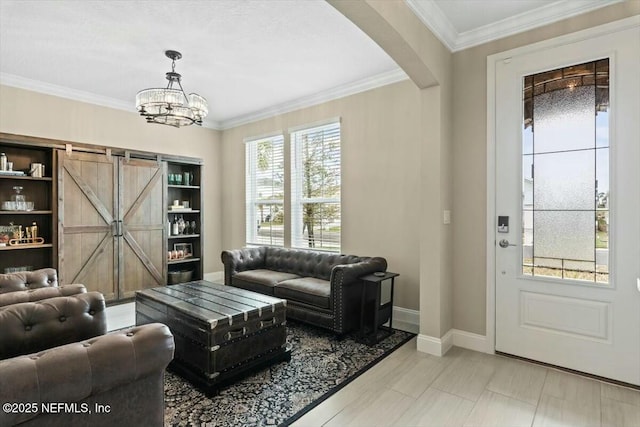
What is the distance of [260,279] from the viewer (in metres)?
4.21

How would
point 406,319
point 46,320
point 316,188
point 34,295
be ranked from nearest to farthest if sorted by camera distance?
point 46,320 < point 34,295 < point 406,319 < point 316,188

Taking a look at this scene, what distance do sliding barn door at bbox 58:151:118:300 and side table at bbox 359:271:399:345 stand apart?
3404 millimetres

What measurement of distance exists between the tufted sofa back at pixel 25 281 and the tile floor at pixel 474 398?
2.41 metres

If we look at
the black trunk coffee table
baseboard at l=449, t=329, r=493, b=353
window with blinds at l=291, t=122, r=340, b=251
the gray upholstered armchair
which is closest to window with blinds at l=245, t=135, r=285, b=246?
window with blinds at l=291, t=122, r=340, b=251

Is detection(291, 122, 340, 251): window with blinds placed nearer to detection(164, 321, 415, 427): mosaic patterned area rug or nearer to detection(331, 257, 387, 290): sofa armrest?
detection(331, 257, 387, 290): sofa armrest

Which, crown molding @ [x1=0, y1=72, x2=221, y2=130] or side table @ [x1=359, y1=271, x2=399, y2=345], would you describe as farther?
crown molding @ [x1=0, y1=72, x2=221, y2=130]

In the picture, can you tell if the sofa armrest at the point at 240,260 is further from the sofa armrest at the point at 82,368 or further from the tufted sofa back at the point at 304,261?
the sofa armrest at the point at 82,368

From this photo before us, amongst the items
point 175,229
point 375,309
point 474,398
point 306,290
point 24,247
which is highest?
point 175,229

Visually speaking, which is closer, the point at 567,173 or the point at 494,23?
the point at 567,173

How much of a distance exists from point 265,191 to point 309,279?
2.04 meters

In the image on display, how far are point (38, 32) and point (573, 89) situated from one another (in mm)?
4580

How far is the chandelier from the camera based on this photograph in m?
3.17

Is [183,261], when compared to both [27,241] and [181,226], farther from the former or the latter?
[27,241]

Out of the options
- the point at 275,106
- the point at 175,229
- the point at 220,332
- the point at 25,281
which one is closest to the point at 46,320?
the point at 220,332
